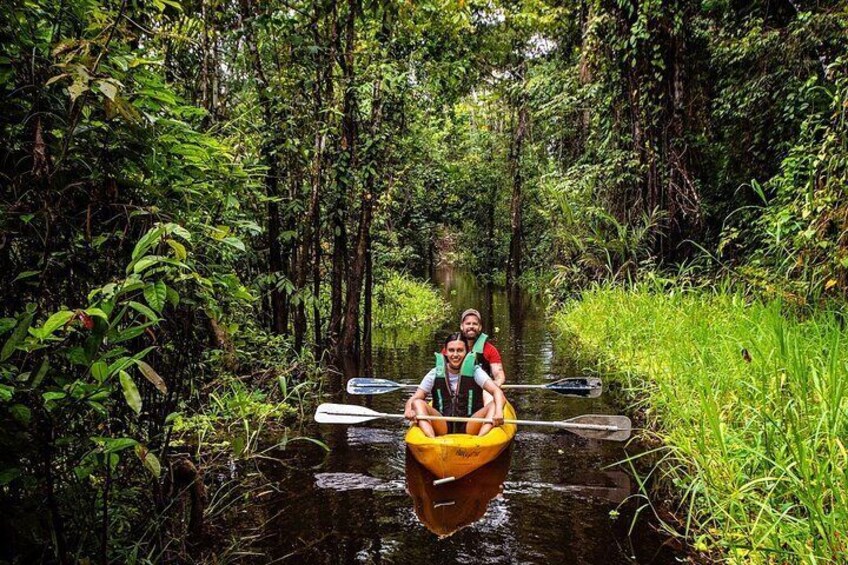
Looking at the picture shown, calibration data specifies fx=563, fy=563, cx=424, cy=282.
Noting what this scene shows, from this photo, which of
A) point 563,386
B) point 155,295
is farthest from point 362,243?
point 155,295

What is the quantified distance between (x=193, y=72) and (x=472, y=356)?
431cm

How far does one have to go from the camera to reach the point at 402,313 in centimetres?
1470

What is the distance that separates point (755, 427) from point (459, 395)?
292 cm

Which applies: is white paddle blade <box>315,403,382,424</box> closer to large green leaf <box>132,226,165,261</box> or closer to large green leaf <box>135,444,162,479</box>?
large green leaf <box>135,444,162,479</box>

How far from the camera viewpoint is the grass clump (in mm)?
13156

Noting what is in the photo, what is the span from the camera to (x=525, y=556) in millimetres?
3725

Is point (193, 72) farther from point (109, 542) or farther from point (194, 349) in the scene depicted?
point (109, 542)

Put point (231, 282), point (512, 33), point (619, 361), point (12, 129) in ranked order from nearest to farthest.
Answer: point (12, 129) < point (231, 282) < point (619, 361) < point (512, 33)

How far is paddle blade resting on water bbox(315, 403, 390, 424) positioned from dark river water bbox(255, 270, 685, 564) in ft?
1.04

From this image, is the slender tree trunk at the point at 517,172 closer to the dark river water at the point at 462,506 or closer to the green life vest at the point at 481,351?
the green life vest at the point at 481,351

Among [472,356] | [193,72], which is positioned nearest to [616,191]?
[472,356]

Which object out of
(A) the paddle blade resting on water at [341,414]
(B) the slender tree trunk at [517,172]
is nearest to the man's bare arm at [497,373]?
(A) the paddle blade resting on water at [341,414]

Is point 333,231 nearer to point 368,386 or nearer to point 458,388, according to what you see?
point 368,386

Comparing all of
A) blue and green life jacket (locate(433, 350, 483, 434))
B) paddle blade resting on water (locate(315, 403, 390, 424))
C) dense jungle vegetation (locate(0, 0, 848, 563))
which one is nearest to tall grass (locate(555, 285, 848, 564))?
dense jungle vegetation (locate(0, 0, 848, 563))
